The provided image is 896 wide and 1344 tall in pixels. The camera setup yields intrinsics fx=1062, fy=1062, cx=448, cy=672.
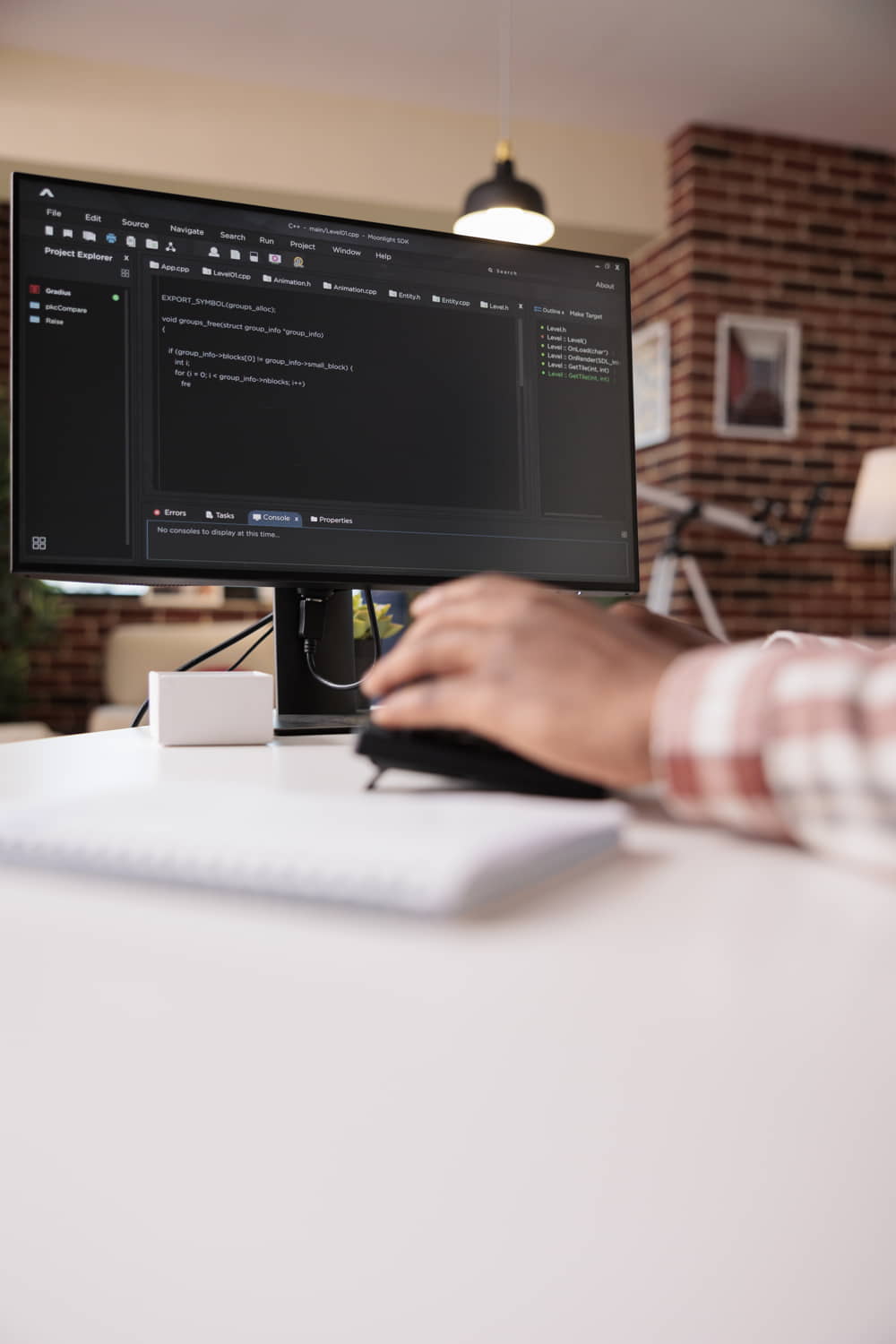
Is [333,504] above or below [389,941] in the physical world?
above

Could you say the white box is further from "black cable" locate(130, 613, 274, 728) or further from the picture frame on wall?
the picture frame on wall

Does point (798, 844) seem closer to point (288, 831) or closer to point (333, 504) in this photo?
point (288, 831)

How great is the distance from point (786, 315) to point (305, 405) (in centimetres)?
429

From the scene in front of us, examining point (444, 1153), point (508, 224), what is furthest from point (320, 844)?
point (508, 224)

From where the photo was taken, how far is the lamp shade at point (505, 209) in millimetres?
3334

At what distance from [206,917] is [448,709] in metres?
0.18

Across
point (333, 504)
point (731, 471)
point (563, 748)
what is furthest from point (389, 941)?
point (731, 471)

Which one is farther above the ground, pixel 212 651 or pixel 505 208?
pixel 505 208

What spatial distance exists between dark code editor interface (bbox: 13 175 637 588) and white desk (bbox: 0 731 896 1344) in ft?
2.07

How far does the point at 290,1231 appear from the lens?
23 cm

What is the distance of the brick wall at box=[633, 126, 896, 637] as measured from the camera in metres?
4.52

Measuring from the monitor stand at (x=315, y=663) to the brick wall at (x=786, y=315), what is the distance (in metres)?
3.77

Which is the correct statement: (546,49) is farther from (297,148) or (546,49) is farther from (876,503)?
(876,503)

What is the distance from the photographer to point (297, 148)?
4.24m
